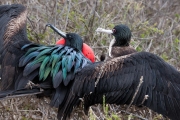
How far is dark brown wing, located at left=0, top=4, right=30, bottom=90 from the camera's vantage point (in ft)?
13.6

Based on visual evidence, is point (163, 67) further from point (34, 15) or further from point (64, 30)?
point (34, 15)

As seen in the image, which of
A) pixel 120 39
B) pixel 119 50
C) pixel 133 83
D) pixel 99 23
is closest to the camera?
pixel 133 83

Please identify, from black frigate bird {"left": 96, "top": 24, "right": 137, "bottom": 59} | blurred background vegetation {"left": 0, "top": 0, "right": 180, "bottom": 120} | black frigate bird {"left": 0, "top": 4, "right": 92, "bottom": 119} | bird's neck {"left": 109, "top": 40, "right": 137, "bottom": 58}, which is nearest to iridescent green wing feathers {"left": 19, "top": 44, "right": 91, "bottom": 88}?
black frigate bird {"left": 0, "top": 4, "right": 92, "bottom": 119}

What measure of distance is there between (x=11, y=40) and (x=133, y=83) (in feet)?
3.89

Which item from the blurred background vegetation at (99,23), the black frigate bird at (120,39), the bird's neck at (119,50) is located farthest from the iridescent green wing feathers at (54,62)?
the black frigate bird at (120,39)

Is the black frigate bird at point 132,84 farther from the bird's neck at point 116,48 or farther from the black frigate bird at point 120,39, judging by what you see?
the black frigate bird at point 120,39

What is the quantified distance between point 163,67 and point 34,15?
78.7 inches

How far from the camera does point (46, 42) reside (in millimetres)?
4926

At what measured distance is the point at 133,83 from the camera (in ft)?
12.4

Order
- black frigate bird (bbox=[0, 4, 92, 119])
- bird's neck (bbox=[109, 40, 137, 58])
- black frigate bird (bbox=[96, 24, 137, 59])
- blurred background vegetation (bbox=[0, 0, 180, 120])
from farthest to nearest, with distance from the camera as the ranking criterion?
blurred background vegetation (bbox=[0, 0, 180, 120]) < black frigate bird (bbox=[96, 24, 137, 59]) < bird's neck (bbox=[109, 40, 137, 58]) < black frigate bird (bbox=[0, 4, 92, 119])

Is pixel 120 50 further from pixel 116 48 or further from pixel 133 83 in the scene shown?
pixel 133 83

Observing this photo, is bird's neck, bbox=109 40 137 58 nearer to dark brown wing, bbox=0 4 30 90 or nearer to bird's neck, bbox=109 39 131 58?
bird's neck, bbox=109 39 131 58

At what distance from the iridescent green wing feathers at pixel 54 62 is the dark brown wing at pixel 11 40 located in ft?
0.33

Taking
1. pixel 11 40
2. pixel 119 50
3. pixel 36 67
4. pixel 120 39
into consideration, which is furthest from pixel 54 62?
pixel 120 39
